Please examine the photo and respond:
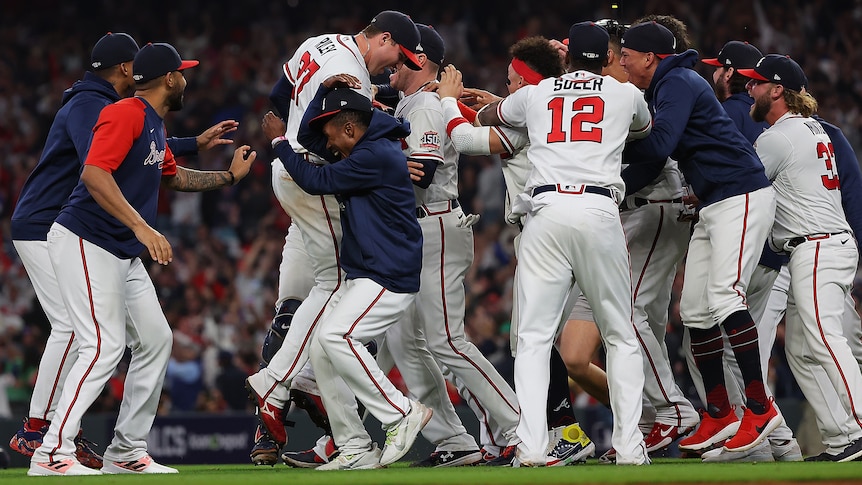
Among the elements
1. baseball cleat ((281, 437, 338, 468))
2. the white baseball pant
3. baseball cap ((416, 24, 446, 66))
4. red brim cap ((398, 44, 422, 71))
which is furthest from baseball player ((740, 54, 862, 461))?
the white baseball pant

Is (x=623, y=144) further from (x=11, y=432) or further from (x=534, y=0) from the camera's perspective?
(x=534, y=0)

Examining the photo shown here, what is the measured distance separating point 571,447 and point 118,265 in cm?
267

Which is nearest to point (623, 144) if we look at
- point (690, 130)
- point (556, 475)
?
point (690, 130)

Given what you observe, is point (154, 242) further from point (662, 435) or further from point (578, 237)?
point (662, 435)

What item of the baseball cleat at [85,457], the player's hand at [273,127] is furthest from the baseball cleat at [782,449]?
the baseball cleat at [85,457]

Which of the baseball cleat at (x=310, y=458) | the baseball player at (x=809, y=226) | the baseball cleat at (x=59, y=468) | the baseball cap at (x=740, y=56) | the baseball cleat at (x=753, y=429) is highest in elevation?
the baseball cap at (x=740, y=56)

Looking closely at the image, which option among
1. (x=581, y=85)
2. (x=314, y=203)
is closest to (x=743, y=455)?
(x=581, y=85)

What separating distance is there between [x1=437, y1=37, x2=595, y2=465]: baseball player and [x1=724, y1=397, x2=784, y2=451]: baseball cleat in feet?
2.59

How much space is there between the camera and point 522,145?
6602 mm

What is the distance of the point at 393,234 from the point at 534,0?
11.5 meters

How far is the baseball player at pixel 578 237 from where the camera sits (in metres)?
5.82

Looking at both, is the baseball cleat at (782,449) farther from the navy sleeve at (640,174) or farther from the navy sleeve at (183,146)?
the navy sleeve at (183,146)

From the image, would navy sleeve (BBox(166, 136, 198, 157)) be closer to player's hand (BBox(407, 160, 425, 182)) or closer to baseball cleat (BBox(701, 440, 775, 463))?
player's hand (BBox(407, 160, 425, 182))

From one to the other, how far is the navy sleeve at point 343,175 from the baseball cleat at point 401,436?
1.24m
